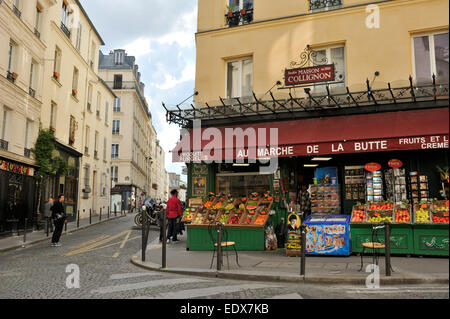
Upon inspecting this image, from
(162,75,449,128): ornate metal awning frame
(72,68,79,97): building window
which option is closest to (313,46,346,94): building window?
(162,75,449,128): ornate metal awning frame

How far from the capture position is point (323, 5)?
1265 cm

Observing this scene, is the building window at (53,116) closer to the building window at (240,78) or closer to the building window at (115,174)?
the building window at (240,78)

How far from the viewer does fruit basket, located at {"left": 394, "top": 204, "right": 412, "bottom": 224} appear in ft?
31.0

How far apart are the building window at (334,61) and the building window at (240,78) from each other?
7.56 feet

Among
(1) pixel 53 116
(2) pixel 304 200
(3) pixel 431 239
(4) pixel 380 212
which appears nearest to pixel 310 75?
(2) pixel 304 200

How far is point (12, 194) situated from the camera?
16.2 metres

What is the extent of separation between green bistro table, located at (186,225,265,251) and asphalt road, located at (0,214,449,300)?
209 cm

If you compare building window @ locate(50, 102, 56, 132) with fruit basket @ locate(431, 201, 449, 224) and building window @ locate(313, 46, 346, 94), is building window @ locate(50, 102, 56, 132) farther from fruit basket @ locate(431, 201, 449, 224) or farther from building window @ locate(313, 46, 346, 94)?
fruit basket @ locate(431, 201, 449, 224)

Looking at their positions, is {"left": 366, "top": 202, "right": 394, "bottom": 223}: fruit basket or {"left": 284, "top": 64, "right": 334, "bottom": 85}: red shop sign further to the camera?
{"left": 284, "top": 64, "right": 334, "bottom": 85}: red shop sign

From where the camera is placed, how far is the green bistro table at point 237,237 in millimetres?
11031

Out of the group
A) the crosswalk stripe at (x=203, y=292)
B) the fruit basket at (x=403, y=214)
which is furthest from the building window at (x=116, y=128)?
the crosswalk stripe at (x=203, y=292)
